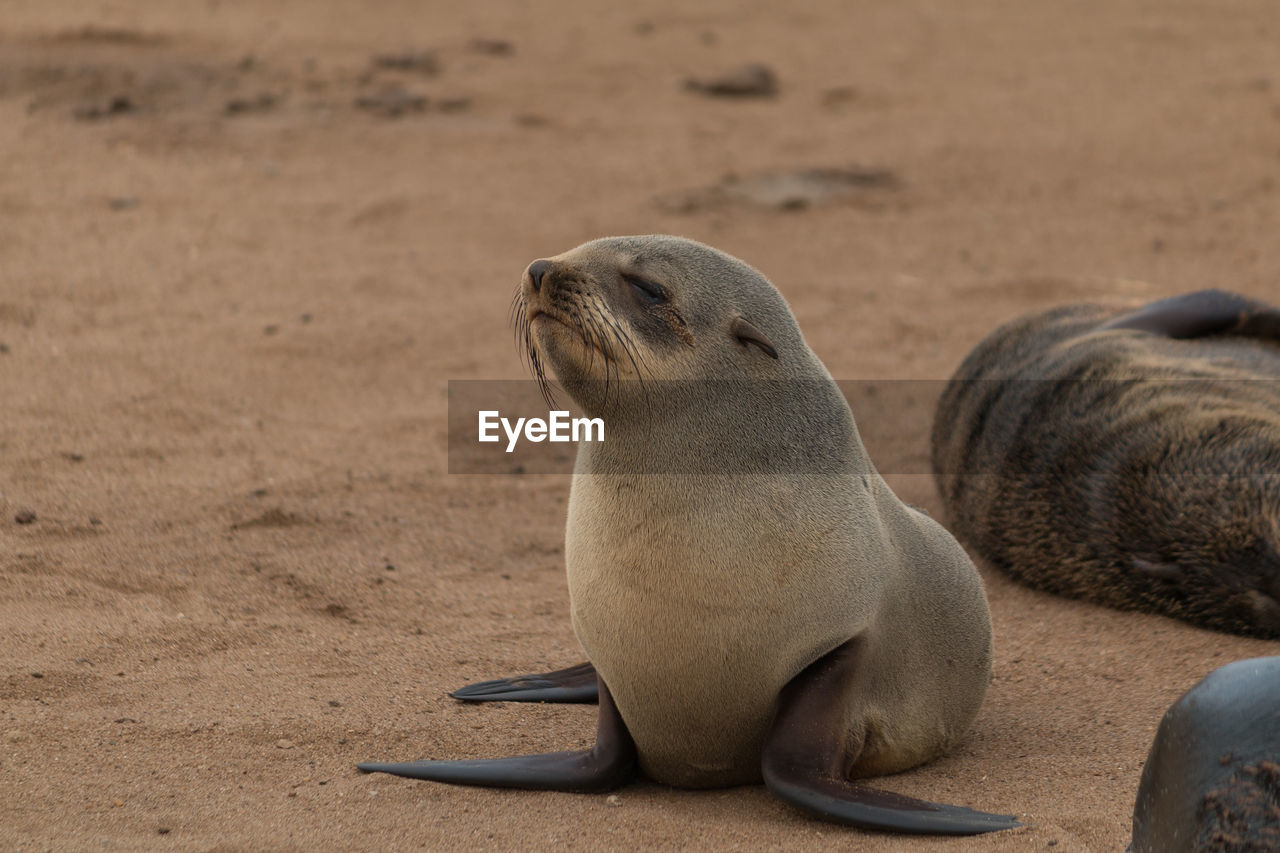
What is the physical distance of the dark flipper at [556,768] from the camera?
3.88 metres

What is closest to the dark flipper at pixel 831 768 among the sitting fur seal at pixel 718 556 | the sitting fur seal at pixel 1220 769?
the sitting fur seal at pixel 718 556

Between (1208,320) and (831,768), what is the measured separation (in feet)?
12.9

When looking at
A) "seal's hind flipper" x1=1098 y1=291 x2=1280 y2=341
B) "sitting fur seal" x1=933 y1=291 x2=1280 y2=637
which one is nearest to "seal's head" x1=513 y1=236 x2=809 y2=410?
"sitting fur seal" x1=933 y1=291 x2=1280 y2=637

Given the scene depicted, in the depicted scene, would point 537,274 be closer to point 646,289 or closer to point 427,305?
point 646,289

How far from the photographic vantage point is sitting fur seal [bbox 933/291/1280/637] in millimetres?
5488

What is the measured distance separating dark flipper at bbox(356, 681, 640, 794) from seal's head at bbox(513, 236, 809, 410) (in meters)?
0.88

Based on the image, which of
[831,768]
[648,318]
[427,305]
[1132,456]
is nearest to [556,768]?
[831,768]

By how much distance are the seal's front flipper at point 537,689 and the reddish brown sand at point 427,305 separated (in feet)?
0.24

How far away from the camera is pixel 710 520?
3.76m

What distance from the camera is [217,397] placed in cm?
714

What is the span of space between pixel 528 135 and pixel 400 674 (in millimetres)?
7767

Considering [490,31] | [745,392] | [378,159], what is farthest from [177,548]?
[490,31]

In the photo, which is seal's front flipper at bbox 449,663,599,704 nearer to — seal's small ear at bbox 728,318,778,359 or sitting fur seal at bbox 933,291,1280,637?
seal's small ear at bbox 728,318,778,359

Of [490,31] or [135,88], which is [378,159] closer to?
[135,88]
